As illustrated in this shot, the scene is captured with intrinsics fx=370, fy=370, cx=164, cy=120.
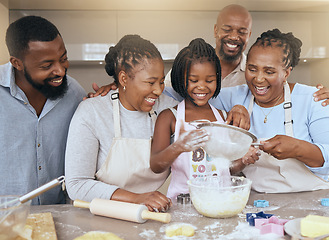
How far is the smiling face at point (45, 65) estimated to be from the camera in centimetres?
154

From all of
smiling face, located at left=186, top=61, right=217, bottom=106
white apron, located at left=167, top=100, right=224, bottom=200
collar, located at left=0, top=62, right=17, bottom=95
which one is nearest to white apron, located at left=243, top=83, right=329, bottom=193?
white apron, located at left=167, top=100, right=224, bottom=200

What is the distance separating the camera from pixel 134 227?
114cm

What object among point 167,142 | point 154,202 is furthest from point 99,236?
point 167,142

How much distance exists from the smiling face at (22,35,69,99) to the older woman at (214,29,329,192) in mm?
824

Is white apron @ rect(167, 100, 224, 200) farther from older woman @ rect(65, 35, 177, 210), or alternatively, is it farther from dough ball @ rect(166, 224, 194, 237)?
dough ball @ rect(166, 224, 194, 237)

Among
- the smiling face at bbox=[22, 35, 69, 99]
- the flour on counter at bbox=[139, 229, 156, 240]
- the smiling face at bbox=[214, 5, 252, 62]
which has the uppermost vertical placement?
the smiling face at bbox=[214, 5, 252, 62]

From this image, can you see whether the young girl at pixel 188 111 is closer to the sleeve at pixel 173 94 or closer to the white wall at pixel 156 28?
the sleeve at pixel 173 94

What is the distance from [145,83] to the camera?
4.91 feet

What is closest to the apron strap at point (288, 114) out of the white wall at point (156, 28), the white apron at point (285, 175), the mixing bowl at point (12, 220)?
the white apron at point (285, 175)

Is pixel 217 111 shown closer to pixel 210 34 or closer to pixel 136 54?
pixel 136 54

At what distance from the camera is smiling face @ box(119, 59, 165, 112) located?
4.91 feet

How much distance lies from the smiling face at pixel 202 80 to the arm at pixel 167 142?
0.14m

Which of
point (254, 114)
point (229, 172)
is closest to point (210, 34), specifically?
point (254, 114)

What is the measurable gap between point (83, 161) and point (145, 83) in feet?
1.29
